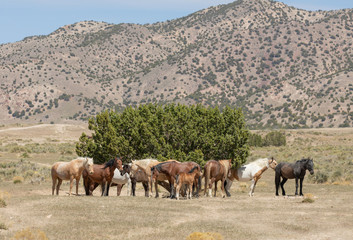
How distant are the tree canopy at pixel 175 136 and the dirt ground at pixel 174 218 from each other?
10006mm

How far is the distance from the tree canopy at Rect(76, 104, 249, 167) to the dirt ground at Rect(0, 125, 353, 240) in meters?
10.0

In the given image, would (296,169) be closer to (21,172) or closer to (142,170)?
(142,170)

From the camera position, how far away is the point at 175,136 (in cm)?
3594

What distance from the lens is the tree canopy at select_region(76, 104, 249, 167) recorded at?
35750mm

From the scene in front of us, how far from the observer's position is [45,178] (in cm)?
4306

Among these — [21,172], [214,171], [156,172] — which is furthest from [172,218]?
[21,172]

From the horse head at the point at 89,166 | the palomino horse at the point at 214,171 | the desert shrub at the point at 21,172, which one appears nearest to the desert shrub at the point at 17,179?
the desert shrub at the point at 21,172

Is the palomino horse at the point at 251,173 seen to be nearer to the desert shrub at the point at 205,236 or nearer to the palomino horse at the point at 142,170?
the palomino horse at the point at 142,170

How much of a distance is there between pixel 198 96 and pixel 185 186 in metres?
164

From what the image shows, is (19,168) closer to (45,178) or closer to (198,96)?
(45,178)

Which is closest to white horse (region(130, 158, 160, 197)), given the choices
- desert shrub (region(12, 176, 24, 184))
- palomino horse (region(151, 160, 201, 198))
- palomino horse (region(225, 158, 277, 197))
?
palomino horse (region(151, 160, 201, 198))

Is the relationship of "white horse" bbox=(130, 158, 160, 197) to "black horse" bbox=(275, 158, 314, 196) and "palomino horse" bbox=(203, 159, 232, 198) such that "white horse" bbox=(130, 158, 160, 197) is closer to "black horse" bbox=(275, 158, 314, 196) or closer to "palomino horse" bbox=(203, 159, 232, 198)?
"palomino horse" bbox=(203, 159, 232, 198)

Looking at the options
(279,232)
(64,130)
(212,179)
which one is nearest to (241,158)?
(212,179)

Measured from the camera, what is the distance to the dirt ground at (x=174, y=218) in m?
17.4
